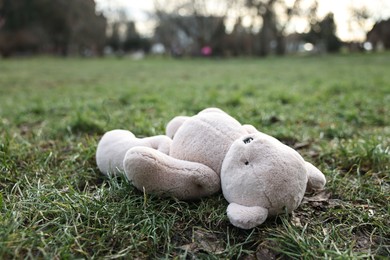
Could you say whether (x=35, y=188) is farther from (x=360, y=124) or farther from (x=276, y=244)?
A: (x=360, y=124)

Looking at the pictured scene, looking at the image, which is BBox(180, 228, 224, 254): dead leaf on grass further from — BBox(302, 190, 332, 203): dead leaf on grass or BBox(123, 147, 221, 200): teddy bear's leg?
BBox(302, 190, 332, 203): dead leaf on grass

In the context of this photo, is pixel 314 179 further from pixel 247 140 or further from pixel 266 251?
pixel 266 251

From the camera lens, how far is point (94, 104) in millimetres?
5227

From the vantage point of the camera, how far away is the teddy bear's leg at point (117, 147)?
2123 mm

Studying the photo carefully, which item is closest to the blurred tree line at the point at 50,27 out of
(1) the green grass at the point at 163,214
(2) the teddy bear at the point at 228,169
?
(1) the green grass at the point at 163,214

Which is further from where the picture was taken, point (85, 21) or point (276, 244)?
point (85, 21)

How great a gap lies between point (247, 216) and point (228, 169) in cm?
26

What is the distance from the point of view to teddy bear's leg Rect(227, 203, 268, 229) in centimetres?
154

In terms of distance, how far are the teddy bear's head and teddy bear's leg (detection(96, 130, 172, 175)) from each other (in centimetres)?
53

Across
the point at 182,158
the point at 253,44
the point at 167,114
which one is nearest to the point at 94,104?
the point at 167,114

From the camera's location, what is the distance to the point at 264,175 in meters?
1.59

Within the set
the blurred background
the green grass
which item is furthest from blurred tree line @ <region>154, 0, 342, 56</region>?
the green grass

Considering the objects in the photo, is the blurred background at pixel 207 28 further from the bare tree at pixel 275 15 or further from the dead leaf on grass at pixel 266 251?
the dead leaf on grass at pixel 266 251

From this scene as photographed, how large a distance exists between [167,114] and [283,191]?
2.91m
